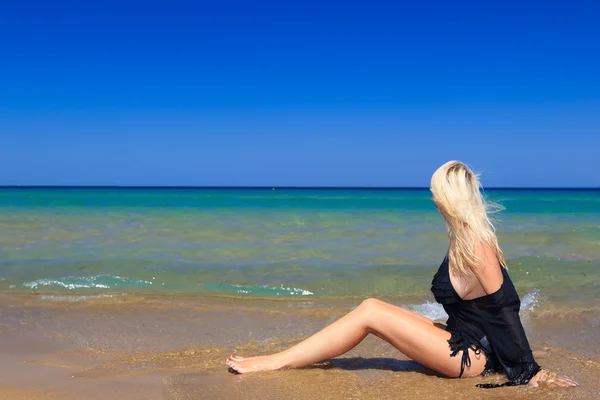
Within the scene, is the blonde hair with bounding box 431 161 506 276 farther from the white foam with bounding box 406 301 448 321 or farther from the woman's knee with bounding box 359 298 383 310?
the white foam with bounding box 406 301 448 321

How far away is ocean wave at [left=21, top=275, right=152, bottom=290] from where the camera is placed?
7570mm

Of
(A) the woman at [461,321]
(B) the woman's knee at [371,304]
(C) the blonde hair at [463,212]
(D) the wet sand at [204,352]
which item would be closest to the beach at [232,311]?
(D) the wet sand at [204,352]

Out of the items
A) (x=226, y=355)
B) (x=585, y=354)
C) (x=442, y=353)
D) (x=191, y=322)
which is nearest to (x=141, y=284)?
(x=191, y=322)

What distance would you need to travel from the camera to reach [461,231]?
3.75 m

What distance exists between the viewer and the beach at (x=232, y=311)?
3836mm

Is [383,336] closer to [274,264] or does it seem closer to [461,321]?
[461,321]

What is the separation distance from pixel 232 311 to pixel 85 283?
8.50 ft

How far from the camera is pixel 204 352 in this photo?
479 centimetres

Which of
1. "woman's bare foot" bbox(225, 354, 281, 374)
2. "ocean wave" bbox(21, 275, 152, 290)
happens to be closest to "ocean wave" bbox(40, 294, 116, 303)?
"ocean wave" bbox(21, 275, 152, 290)

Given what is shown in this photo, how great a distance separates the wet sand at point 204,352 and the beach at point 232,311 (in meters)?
0.02

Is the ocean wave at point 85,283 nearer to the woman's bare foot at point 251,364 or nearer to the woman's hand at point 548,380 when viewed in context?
the woman's bare foot at point 251,364

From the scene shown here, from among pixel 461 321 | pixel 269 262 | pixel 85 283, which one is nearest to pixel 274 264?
pixel 269 262

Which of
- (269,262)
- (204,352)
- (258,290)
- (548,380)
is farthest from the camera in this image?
(269,262)

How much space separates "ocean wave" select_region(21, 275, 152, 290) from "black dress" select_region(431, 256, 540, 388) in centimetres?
501
